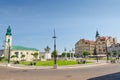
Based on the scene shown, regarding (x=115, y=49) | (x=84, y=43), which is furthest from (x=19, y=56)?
(x=115, y=49)

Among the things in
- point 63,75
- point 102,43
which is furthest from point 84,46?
point 63,75

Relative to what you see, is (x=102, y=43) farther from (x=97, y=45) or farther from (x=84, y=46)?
(x=84, y=46)

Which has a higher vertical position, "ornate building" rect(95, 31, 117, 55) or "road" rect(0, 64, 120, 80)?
"ornate building" rect(95, 31, 117, 55)

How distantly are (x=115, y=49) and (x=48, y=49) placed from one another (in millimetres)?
49766

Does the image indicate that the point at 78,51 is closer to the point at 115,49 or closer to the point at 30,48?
the point at 115,49

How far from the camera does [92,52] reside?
441 ft

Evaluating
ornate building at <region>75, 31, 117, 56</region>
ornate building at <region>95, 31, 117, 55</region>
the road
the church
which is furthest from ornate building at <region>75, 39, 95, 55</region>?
the road

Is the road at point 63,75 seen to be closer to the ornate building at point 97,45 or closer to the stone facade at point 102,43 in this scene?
the ornate building at point 97,45

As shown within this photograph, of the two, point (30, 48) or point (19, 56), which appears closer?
point (19, 56)

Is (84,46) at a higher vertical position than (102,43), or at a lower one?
lower

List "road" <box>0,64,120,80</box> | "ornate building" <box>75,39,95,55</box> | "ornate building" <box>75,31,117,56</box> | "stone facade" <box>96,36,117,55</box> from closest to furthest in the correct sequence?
"road" <box>0,64,120,80</box>
"stone facade" <box>96,36,117,55</box>
"ornate building" <box>75,31,117,56</box>
"ornate building" <box>75,39,95,55</box>

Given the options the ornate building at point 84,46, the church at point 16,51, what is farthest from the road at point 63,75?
the ornate building at point 84,46

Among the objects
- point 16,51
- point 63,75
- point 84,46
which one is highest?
point 84,46

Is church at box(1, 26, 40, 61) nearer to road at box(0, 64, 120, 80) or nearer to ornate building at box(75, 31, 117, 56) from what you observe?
ornate building at box(75, 31, 117, 56)
